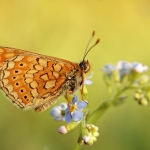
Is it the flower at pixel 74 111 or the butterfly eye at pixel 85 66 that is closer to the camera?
the flower at pixel 74 111

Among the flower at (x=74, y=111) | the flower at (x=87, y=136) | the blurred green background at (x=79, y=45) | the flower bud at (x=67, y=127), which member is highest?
the flower at (x=74, y=111)

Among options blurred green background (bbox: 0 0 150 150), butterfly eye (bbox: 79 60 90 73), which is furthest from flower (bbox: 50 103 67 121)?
blurred green background (bbox: 0 0 150 150)

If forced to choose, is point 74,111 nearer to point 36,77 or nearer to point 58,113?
point 58,113

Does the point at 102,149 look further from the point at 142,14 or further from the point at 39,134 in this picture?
the point at 142,14

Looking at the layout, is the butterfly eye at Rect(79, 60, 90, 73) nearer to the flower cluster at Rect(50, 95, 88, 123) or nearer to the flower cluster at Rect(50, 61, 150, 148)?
the flower cluster at Rect(50, 61, 150, 148)

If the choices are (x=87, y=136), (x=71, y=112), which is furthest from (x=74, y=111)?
(x=87, y=136)

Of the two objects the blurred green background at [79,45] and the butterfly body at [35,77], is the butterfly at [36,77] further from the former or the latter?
the blurred green background at [79,45]

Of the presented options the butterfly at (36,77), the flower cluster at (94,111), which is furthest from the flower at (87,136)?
the butterfly at (36,77)
